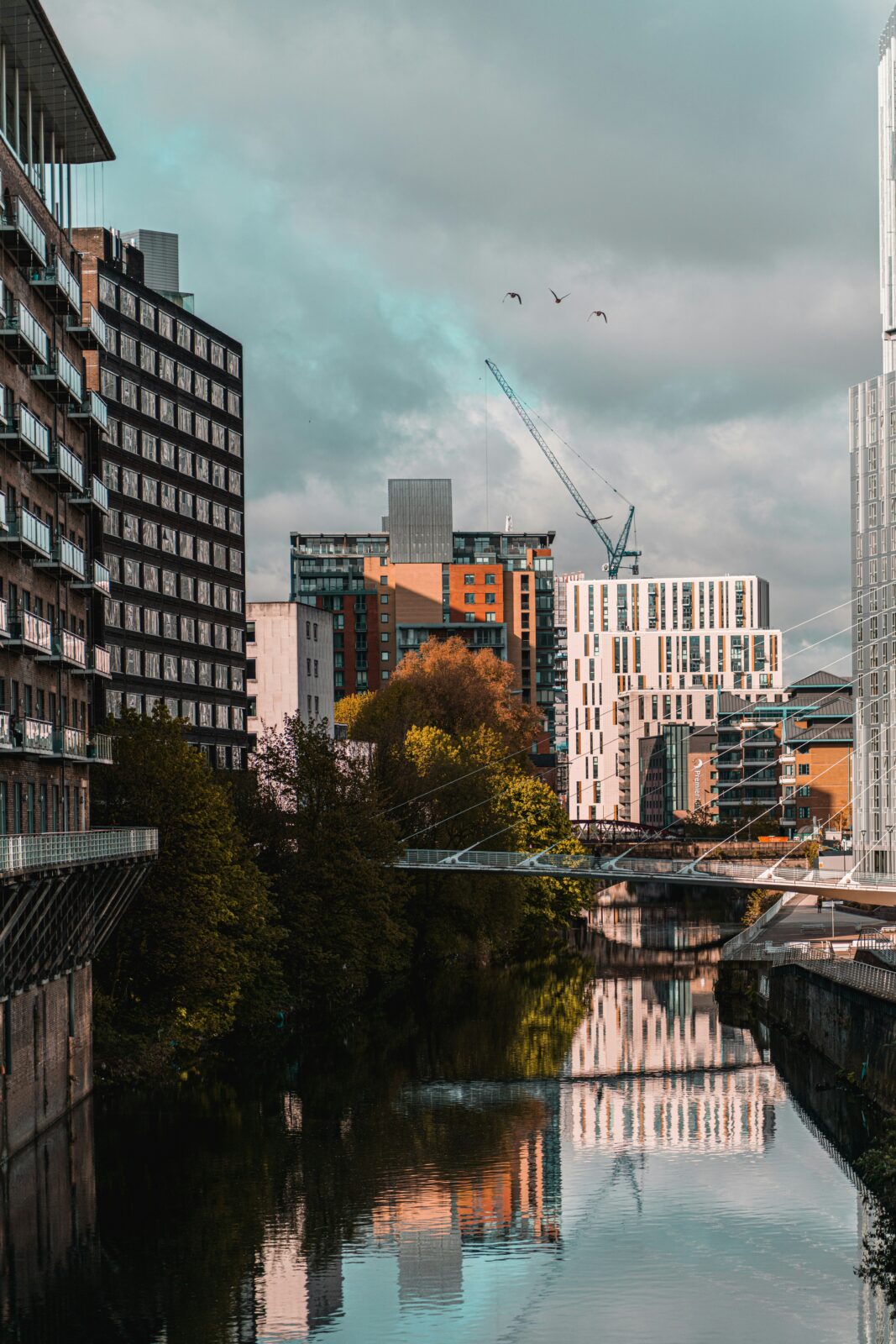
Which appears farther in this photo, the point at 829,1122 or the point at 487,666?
the point at 487,666

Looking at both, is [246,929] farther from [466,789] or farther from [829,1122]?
[466,789]

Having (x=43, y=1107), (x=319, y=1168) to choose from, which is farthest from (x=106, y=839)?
(x=319, y=1168)

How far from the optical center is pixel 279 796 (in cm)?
9000

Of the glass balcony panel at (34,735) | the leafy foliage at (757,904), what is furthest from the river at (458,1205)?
the leafy foliage at (757,904)

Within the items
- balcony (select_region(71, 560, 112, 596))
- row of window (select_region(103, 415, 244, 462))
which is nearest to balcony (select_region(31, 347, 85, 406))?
balcony (select_region(71, 560, 112, 596))

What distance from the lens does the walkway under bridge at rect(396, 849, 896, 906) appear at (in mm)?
A: 90500

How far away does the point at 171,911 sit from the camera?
6762cm

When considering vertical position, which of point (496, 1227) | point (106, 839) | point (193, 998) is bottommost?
point (496, 1227)

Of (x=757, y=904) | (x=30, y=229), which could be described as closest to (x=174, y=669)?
(x=30, y=229)

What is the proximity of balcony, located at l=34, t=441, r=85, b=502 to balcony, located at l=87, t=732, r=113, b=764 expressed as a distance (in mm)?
8442

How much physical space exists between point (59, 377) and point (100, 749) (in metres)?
13.5

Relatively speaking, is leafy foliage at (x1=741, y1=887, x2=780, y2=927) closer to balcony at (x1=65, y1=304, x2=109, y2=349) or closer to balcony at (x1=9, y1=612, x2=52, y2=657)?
Answer: balcony at (x1=65, y1=304, x2=109, y2=349)

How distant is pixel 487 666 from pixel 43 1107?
98406 millimetres

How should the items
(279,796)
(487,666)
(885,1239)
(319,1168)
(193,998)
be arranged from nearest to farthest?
Answer: (885,1239) < (319,1168) < (193,998) < (279,796) < (487,666)
